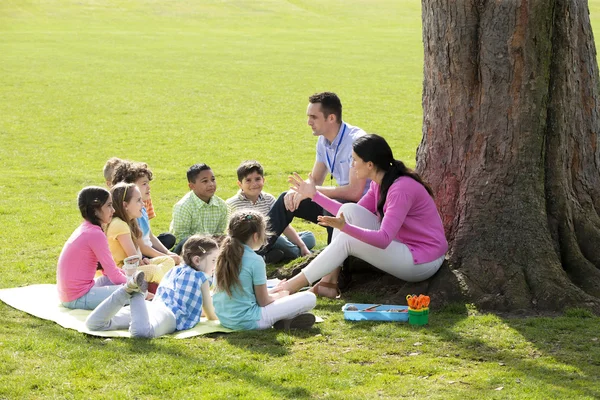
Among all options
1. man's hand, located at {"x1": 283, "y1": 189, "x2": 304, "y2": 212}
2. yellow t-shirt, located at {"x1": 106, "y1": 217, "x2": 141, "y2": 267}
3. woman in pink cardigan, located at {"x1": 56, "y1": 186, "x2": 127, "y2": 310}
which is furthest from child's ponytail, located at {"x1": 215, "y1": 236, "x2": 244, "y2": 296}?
man's hand, located at {"x1": 283, "y1": 189, "x2": 304, "y2": 212}

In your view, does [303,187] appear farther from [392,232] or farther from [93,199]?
[93,199]

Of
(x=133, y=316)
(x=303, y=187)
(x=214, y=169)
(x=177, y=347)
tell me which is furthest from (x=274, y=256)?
(x=214, y=169)

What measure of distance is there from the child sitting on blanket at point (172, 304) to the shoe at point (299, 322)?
2.12 ft

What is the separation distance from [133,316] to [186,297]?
50 centimetres

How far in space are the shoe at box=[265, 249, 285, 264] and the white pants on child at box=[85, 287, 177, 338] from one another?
2693 mm

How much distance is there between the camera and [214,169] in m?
16.3

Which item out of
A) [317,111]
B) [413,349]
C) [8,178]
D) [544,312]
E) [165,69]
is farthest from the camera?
[165,69]

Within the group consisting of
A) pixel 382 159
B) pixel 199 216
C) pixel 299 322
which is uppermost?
pixel 382 159

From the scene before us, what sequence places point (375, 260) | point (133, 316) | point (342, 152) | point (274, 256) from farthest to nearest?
point (274, 256)
point (342, 152)
point (375, 260)
point (133, 316)

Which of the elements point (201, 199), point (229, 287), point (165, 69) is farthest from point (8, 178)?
point (165, 69)

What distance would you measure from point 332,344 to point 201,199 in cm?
335

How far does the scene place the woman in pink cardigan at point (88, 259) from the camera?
759 cm

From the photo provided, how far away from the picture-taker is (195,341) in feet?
22.5

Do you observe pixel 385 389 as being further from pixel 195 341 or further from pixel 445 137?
pixel 445 137
